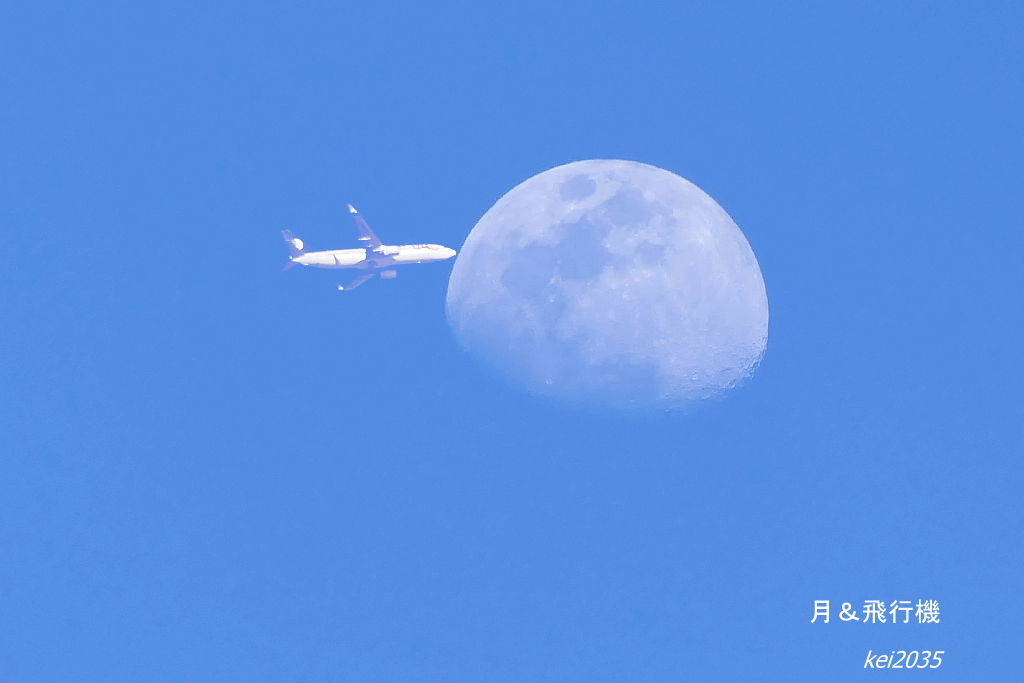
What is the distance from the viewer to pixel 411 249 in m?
93.1

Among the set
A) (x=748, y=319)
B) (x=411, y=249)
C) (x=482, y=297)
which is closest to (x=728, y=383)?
(x=748, y=319)

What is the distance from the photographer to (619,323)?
50719mm

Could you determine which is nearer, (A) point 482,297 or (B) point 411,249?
A: (A) point 482,297

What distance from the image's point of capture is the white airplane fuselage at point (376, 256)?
301ft

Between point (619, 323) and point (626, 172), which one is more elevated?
point (626, 172)

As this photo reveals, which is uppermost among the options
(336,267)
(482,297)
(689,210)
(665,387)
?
(336,267)

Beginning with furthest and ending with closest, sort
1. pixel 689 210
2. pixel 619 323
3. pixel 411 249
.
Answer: pixel 411 249
pixel 689 210
pixel 619 323

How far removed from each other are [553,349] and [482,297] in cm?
455

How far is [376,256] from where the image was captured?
91.8 m

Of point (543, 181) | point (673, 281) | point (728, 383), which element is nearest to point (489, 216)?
point (543, 181)

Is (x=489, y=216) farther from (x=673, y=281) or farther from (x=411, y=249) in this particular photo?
(x=411, y=249)

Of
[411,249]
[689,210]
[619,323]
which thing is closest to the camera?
[619,323]

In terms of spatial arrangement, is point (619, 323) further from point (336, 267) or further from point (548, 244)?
point (336, 267)

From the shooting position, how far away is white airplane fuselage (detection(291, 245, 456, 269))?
9188cm
